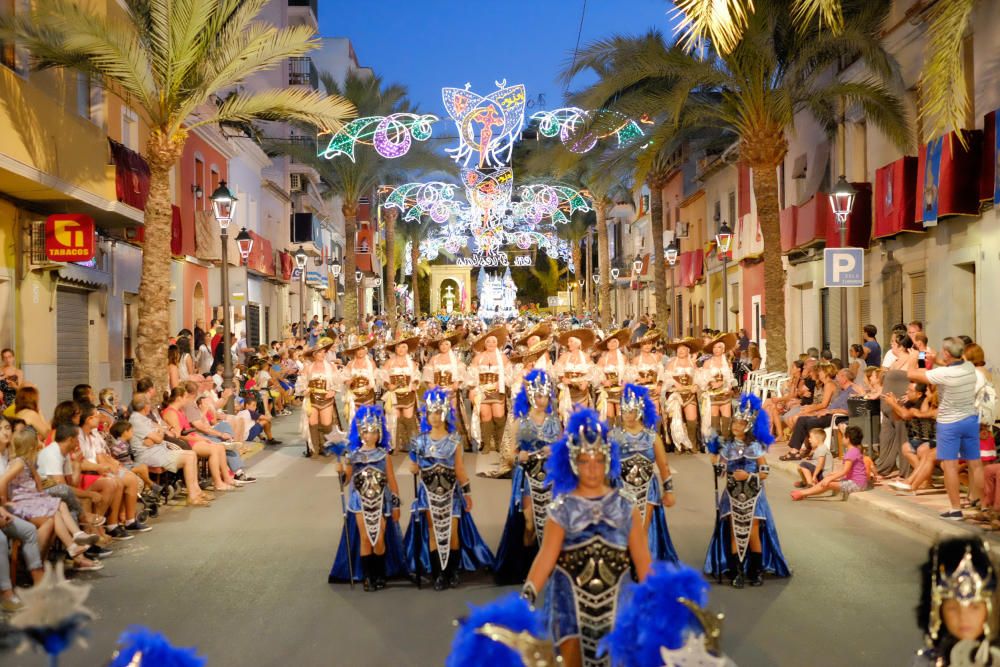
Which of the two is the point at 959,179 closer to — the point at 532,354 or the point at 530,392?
the point at 532,354

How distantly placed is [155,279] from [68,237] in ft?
10.4

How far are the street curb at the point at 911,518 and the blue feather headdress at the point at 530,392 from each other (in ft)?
12.5

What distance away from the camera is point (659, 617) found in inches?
168

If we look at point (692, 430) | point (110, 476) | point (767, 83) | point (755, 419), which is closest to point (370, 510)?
point (755, 419)

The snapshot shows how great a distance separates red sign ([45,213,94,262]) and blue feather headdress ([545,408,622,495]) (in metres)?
16.8

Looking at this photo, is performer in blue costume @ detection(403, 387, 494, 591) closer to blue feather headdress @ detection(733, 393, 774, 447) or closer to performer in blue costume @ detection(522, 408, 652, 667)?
blue feather headdress @ detection(733, 393, 774, 447)

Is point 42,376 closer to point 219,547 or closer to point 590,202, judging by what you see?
point 219,547

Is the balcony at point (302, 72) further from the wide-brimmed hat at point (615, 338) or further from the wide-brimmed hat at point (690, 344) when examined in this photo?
the wide-brimmed hat at point (690, 344)

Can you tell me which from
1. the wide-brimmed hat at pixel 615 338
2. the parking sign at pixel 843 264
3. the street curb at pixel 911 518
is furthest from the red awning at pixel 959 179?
the street curb at pixel 911 518

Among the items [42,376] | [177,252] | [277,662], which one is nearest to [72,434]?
[277,662]

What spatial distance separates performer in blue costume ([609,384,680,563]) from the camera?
30.8 ft

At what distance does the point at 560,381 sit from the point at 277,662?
11.6 m

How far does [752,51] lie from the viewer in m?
21.0

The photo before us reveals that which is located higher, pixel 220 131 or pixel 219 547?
pixel 220 131
